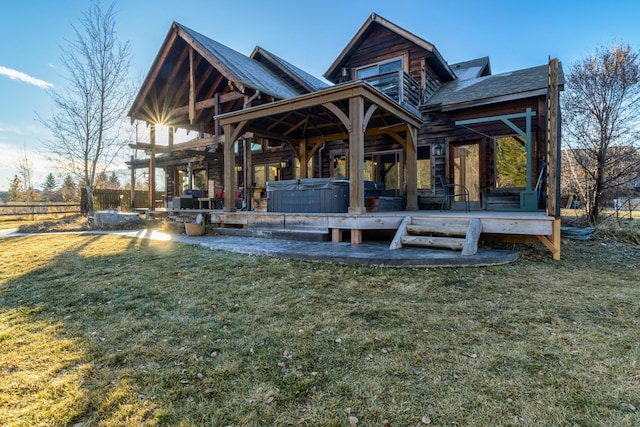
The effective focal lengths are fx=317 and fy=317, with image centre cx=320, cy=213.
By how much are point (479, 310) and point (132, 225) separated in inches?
410

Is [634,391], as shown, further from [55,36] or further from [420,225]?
[55,36]

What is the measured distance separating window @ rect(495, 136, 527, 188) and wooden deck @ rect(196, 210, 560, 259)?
3.74 m

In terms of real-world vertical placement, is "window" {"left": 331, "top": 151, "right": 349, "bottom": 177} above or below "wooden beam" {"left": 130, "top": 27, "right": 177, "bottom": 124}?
below

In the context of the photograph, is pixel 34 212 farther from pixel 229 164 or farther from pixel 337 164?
pixel 337 164

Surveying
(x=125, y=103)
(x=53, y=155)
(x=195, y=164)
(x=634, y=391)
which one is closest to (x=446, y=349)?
(x=634, y=391)

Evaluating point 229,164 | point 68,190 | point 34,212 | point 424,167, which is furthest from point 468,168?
point 68,190

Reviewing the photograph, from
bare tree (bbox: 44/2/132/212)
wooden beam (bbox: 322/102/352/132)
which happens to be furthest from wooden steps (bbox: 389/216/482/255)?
bare tree (bbox: 44/2/132/212)

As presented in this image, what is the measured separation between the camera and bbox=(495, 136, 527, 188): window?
9305 millimetres

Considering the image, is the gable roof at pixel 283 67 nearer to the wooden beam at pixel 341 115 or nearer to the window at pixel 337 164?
the window at pixel 337 164

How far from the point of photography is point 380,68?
10.6 metres

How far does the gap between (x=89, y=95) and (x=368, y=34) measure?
1229 centimetres

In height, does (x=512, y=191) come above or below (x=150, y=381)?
above

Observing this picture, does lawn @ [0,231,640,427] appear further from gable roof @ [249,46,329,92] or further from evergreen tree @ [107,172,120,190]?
evergreen tree @ [107,172,120,190]

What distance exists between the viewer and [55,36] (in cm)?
1353
